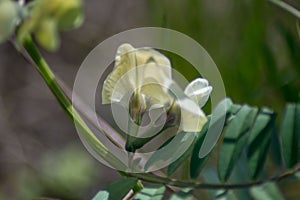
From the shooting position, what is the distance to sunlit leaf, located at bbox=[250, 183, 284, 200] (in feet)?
1.88

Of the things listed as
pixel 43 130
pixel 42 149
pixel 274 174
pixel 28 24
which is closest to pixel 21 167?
pixel 42 149

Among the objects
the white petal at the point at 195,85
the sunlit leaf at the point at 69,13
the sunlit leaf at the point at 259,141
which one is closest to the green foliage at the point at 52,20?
the sunlit leaf at the point at 69,13

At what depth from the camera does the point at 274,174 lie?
2.03 feet

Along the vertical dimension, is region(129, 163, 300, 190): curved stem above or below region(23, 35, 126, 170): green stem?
below

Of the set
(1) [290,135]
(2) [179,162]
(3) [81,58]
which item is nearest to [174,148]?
(2) [179,162]

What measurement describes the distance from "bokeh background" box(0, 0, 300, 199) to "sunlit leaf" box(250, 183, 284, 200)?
214 mm

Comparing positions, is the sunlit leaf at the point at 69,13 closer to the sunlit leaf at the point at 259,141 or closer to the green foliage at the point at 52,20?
the green foliage at the point at 52,20

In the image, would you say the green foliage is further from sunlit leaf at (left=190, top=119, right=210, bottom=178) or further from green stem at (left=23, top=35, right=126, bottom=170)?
sunlit leaf at (left=190, top=119, right=210, bottom=178)

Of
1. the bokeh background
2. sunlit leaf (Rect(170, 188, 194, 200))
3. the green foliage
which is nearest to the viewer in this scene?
the green foliage

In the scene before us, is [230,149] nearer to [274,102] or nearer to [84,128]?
[84,128]

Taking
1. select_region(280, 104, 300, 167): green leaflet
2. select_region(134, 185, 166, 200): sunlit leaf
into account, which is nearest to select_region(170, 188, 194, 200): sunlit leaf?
select_region(134, 185, 166, 200): sunlit leaf

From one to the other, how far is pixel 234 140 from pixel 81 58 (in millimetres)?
1828

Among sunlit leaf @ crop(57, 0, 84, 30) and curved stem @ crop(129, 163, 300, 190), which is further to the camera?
curved stem @ crop(129, 163, 300, 190)

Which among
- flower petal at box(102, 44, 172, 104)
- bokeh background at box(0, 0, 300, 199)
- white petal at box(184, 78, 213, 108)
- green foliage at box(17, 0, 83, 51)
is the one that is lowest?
bokeh background at box(0, 0, 300, 199)
